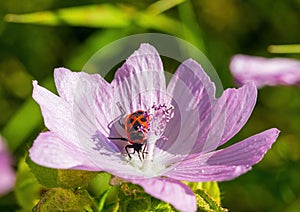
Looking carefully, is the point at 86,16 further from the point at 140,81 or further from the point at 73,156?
the point at 73,156

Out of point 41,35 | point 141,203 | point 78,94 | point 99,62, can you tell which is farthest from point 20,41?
point 141,203

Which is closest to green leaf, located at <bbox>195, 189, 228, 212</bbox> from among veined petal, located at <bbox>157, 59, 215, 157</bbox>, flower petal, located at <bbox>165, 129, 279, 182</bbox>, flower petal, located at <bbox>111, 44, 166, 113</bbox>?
flower petal, located at <bbox>165, 129, 279, 182</bbox>

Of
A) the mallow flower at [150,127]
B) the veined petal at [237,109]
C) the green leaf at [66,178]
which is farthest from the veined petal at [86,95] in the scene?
the veined petal at [237,109]

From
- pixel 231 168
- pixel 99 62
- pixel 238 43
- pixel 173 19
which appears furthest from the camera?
pixel 238 43

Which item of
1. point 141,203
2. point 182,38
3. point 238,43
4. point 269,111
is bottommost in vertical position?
point 269,111

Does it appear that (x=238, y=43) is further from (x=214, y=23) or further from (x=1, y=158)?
(x=1, y=158)

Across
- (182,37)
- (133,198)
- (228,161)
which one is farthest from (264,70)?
(133,198)
